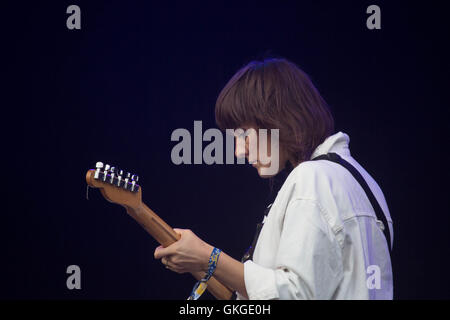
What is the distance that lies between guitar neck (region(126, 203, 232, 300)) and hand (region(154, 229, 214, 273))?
0.34ft

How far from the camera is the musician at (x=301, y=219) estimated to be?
1063 millimetres

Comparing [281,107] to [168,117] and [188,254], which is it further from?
[168,117]

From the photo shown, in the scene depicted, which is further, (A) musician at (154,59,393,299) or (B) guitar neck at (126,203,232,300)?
(B) guitar neck at (126,203,232,300)

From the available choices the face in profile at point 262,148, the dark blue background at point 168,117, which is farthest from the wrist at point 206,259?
the dark blue background at point 168,117

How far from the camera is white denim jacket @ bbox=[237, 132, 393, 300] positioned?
105cm

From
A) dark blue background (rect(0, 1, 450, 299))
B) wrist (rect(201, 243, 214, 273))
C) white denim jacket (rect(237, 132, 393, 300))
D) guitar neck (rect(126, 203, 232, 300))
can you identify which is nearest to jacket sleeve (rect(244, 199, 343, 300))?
white denim jacket (rect(237, 132, 393, 300))

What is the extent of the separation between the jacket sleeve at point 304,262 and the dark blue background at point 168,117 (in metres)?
1.52

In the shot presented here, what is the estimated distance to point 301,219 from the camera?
108 cm

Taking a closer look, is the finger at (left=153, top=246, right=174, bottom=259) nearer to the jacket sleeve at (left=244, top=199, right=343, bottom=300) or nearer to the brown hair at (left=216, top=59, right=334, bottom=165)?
the jacket sleeve at (left=244, top=199, right=343, bottom=300)

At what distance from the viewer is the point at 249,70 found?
1.36m

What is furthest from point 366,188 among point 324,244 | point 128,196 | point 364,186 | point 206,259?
point 128,196

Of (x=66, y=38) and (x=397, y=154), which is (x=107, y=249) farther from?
(x=397, y=154)

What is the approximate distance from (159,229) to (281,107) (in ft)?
1.74

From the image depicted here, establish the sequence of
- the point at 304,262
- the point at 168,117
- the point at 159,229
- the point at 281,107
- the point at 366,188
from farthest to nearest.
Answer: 1. the point at 168,117
2. the point at 159,229
3. the point at 281,107
4. the point at 366,188
5. the point at 304,262
